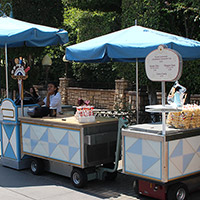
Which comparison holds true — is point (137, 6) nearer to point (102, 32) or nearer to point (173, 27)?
point (173, 27)

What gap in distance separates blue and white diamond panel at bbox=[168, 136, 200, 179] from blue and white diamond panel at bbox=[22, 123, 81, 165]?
1.66 meters

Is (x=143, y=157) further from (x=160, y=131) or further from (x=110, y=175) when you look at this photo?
(x=110, y=175)

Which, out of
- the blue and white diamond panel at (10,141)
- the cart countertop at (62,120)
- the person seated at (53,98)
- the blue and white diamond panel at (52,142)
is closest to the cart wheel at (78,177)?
the blue and white diamond panel at (52,142)

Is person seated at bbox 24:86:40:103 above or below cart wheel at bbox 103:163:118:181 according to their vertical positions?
above

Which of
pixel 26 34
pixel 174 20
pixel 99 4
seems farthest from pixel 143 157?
pixel 99 4

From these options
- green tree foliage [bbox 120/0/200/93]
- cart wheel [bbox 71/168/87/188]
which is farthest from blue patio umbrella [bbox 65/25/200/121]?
green tree foliage [bbox 120/0/200/93]

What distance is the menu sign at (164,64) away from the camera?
208 inches

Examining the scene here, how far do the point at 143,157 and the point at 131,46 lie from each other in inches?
69.6

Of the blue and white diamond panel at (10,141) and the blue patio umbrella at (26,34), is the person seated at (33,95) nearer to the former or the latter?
the blue and white diamond panel at (10,141)

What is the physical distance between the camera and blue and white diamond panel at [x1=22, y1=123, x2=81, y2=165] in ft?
21.2

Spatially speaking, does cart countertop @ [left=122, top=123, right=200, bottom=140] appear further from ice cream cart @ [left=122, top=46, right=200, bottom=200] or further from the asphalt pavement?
the asphalt pavement

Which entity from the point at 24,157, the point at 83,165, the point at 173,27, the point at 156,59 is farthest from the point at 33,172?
the point at 173,27

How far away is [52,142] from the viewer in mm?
6934

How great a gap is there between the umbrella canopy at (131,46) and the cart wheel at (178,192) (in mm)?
2038
